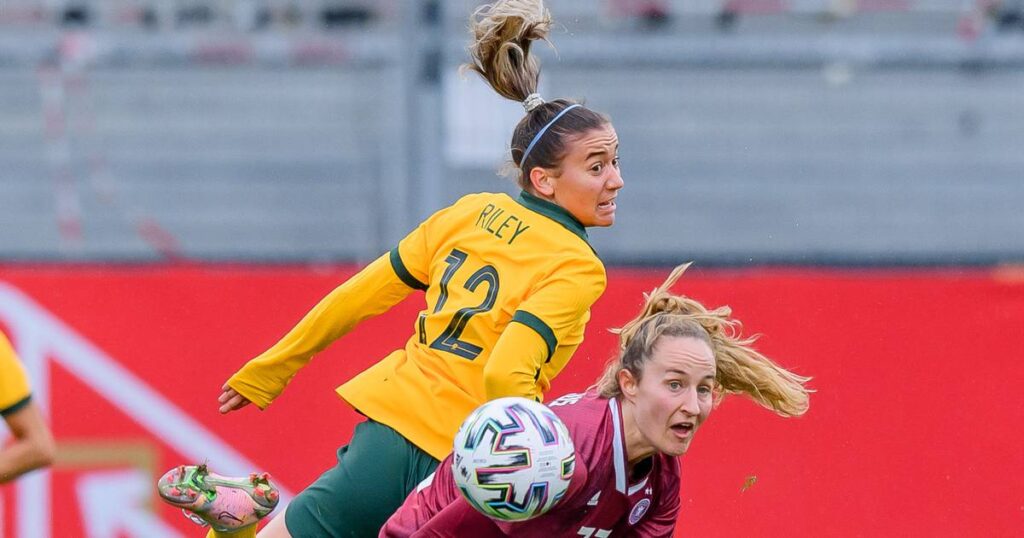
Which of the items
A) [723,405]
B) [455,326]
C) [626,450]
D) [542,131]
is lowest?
[723,405]

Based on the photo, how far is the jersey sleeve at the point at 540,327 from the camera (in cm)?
386

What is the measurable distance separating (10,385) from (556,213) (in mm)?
1547

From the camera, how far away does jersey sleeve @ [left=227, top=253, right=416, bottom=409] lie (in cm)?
447

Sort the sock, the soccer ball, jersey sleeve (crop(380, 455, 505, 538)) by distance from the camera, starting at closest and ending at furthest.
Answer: the soccer ball < jersey sleeve (crop(380, 455, 505, 538)) < the sock

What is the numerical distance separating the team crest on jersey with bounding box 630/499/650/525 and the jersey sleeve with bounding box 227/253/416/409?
99cm

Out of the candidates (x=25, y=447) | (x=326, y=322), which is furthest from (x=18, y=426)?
(x=326, y=322)

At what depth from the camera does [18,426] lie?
3865 mm

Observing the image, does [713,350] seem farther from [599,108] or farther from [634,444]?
[599,108]

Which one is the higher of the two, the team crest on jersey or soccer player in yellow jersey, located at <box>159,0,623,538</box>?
soccer player in yellow jersey, located at <box>159,0,623,538</box>

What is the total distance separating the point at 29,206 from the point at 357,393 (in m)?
5.52

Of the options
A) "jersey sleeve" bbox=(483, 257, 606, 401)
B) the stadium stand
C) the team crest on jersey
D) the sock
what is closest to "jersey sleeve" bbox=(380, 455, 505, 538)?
"jersey sleeve" bbox=(483, 257, 606, 401)

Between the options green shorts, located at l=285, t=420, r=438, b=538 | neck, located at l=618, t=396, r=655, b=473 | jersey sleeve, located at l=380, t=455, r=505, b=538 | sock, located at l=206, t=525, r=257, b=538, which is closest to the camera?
jersey sleeve, located at l=380, t=455, r=505, b=538

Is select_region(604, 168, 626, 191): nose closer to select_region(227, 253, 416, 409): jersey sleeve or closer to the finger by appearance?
select_region(227, 253, 416, 409): jersey sleeve

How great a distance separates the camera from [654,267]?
22.2 feet
